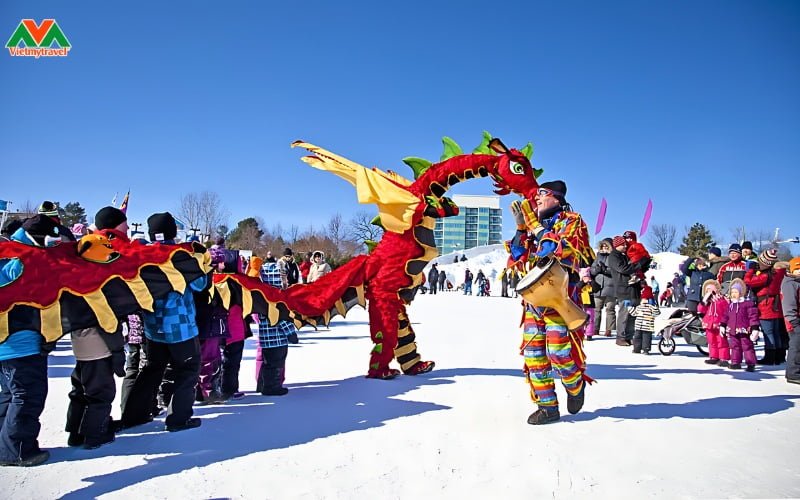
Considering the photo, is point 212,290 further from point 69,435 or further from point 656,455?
point 656,455

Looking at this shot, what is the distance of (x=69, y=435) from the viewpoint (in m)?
3.76

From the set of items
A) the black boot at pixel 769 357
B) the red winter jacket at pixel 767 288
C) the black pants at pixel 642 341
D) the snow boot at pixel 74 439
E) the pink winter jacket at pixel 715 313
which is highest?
the red winter jacket at pixel 767 288

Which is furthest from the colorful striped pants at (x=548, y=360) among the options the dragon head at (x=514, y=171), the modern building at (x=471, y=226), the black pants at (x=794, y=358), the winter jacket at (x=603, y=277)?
the modern building at (x=471, y=226)

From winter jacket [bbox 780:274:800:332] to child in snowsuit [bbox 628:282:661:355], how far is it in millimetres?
2047

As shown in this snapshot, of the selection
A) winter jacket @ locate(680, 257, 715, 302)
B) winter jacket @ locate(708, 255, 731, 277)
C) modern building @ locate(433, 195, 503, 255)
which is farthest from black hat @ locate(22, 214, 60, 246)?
modern building @ locate(433, 195, 503, 255)

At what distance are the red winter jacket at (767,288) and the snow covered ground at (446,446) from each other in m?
1.70

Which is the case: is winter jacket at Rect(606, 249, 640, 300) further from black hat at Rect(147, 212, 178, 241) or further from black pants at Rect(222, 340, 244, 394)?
black hat at Rect(147, 212, 178, 241)

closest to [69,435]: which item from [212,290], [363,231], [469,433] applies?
[212,290]

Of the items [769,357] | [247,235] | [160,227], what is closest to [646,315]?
[769,357]

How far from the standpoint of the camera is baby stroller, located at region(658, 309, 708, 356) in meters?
8.12

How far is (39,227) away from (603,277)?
897cm

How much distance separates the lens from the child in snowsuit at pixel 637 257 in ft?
28.5

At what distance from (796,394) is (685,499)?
12.1 feet

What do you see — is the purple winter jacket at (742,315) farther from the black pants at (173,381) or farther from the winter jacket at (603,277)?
the black pants at (173,381)
